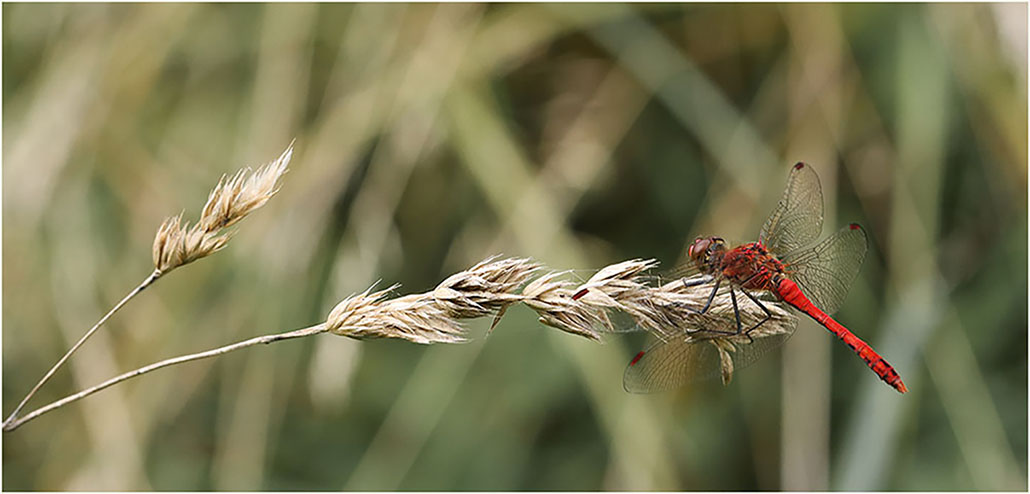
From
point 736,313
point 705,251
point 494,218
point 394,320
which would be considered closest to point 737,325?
point 736,313

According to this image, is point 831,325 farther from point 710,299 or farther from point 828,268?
point 710,299

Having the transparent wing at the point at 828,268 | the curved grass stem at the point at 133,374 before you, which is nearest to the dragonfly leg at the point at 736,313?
the transparent wing at the point at 828,268

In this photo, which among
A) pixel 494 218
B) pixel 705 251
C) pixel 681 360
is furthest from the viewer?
pixel 494 218

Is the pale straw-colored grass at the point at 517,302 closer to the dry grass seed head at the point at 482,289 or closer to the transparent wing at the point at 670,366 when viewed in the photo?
the dry grass seed head at the point at 482,289

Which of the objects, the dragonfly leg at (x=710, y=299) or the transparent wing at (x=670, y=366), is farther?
the transparent wing at (x=670, y=366)

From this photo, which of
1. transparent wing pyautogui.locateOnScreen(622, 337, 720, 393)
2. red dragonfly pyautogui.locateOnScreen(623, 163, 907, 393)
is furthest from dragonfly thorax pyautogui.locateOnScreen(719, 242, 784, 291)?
transparent wing pyautogui.locateOnScreen(622, 337, 720, 393)

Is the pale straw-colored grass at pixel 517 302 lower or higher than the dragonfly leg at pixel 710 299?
higher
